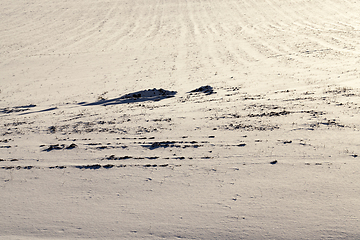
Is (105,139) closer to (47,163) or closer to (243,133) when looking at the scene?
(47,163)

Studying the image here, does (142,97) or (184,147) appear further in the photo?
(142,97)

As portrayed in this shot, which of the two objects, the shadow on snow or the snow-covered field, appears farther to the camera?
the shadow on snow

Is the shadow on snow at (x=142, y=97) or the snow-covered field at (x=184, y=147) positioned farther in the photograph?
the shadow on snow at (x=142, y=97)

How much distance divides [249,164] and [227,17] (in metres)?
27.7

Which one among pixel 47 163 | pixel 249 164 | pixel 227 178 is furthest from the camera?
pixel 47 163

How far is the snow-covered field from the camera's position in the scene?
4324 mm

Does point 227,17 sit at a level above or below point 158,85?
above

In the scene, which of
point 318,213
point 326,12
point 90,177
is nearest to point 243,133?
point 318,213

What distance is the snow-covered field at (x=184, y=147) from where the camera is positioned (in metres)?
4.32

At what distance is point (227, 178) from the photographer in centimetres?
525

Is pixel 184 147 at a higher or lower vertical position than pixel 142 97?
lower

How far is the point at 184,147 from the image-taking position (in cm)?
647

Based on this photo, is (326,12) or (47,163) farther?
(326,12)

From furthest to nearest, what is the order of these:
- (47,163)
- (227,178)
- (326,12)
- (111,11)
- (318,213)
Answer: (111,11)
(326,12)
(47,163)
(227,178)
(318,213)
